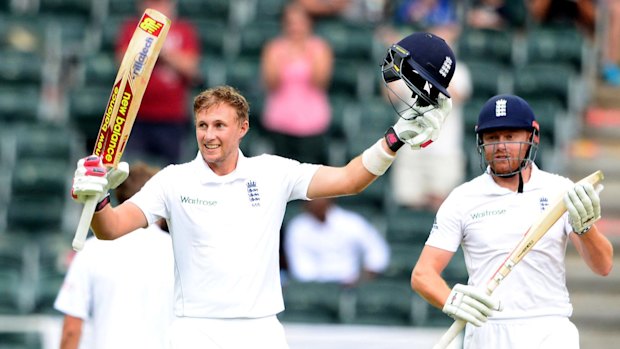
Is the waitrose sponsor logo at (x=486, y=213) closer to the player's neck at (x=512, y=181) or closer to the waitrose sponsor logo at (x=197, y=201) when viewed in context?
the player's neck at (x=512, y=181)

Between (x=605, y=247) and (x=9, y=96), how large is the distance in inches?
293

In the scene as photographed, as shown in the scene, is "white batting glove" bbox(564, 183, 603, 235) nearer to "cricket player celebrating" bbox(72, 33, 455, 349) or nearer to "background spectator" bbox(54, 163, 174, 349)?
"cricket player celebrating" bbox(72, 33, 455, 349)

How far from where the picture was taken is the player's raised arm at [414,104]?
5.86 metres

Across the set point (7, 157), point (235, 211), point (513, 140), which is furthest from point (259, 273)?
point (7, 157)

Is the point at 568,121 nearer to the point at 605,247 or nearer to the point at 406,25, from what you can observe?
the point at 406,25

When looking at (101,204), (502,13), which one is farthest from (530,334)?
(502,13)

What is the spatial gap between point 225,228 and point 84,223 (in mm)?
680

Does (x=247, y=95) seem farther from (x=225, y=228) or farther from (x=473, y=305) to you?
(x=473, y=305)

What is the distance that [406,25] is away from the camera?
41.4 feet

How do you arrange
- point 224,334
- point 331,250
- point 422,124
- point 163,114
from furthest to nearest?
point 163,114, point 331,250, point 224,334, point 422,124

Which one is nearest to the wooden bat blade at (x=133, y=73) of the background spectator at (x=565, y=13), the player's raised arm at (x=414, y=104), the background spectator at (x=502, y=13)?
the player's raised arm at (x=414, y=104)

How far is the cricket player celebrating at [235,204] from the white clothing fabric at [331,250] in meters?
4.35

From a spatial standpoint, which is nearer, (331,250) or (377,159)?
(377,159)

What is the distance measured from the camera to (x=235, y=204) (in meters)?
6.09
